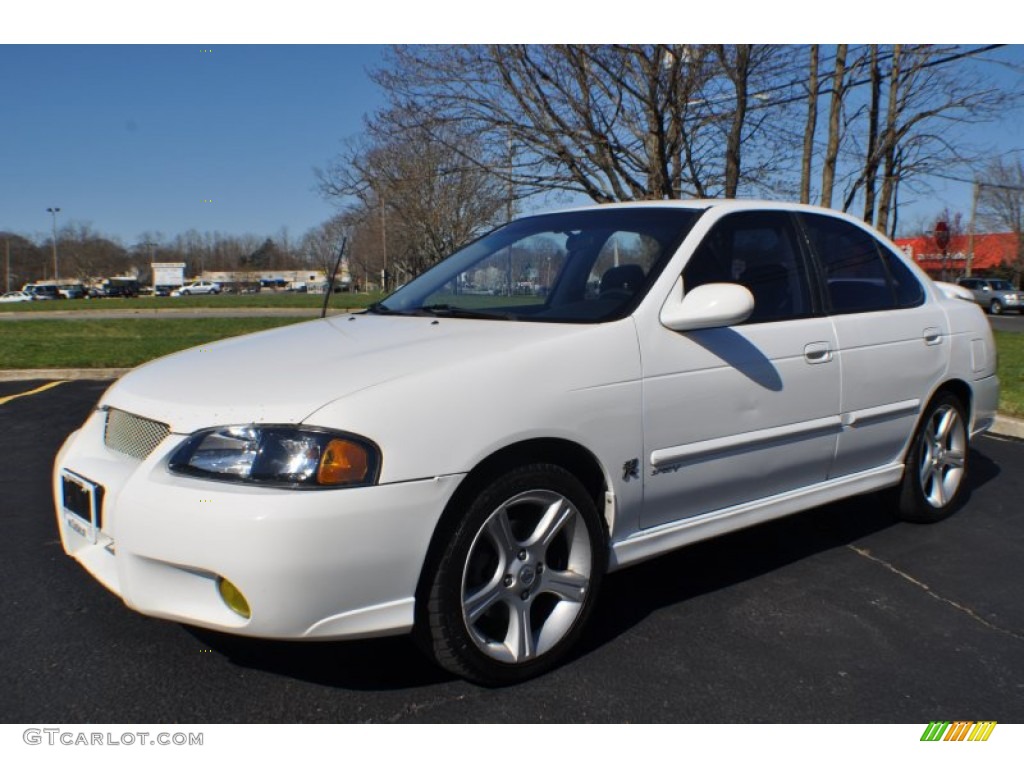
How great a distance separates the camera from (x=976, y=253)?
61.3 meters

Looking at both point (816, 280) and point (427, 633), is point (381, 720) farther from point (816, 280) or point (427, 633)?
point (816, 280)

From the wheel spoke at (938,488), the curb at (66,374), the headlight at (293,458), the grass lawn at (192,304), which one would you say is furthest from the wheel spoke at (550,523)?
the grass lawn at (192,304)

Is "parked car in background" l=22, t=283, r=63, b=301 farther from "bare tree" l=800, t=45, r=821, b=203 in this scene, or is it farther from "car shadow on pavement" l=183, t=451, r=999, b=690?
"car shadow on pavement" l=183, t=451, r=999, b=690

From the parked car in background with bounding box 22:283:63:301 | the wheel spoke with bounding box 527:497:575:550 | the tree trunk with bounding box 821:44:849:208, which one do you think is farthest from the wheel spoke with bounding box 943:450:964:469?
the parked car in background with bounding box 22:283:63:301

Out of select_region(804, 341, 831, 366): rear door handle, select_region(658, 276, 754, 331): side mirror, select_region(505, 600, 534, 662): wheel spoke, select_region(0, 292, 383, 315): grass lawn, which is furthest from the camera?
select_region(0, 292, 383, 315): grass lawn

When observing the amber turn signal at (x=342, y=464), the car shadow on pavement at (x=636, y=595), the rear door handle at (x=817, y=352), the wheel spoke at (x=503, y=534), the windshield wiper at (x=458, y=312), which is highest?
the windshield wiper at (x=458, y=312)

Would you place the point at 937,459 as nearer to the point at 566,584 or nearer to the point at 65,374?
the point at 566,584

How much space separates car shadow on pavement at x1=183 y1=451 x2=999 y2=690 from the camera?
114 inches

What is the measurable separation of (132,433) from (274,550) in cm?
85

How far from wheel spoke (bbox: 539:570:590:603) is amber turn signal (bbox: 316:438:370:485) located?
819 mm

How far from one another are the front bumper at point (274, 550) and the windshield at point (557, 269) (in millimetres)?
1127

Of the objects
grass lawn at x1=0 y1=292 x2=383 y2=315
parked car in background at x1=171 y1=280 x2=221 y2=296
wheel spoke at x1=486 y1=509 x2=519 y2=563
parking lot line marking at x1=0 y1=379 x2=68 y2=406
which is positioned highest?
wheel spoke at x1=486 y1=509 x2=519 y2=563

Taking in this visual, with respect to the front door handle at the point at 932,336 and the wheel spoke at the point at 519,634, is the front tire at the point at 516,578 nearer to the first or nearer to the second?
the wheel spoke at the point at 519,634

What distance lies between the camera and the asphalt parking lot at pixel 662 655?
2.66 metres
